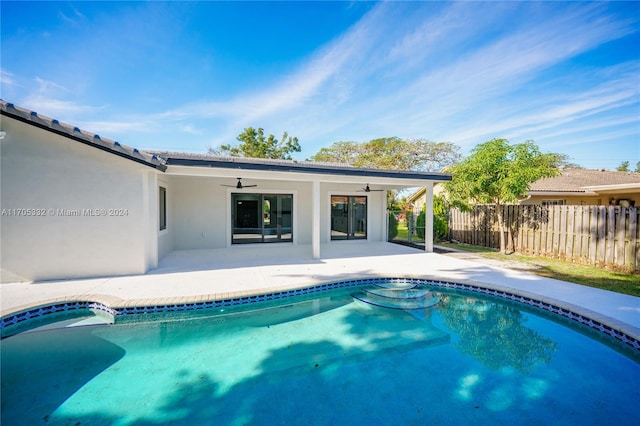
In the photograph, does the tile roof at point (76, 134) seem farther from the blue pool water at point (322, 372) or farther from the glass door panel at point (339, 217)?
the glass door panel at point (339, 217)

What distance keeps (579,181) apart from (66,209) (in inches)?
1035

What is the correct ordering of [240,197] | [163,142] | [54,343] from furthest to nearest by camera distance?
[163,142] < [240,197] < [54,343]

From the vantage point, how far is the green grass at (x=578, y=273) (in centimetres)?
699

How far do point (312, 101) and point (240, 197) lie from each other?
12.3 metres

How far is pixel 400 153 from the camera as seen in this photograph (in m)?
29.0

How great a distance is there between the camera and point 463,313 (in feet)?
19.7

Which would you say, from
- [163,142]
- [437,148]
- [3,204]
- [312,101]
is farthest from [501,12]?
[163,142]

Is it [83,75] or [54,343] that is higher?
[83,75]

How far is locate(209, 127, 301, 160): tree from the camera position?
33.4 meters

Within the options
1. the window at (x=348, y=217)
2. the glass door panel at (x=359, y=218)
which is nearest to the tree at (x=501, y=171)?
the glass door panel at (x=359, y=218)

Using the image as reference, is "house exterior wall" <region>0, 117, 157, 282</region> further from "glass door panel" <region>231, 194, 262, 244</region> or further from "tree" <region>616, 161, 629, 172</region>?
"tree" <region>616, 161, 629, 172</region>

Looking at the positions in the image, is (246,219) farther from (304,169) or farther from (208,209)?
(304,169)

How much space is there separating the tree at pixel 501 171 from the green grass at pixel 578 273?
69.8 inches

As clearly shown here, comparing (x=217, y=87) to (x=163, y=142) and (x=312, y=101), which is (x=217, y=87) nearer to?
(x=312, y=101)
